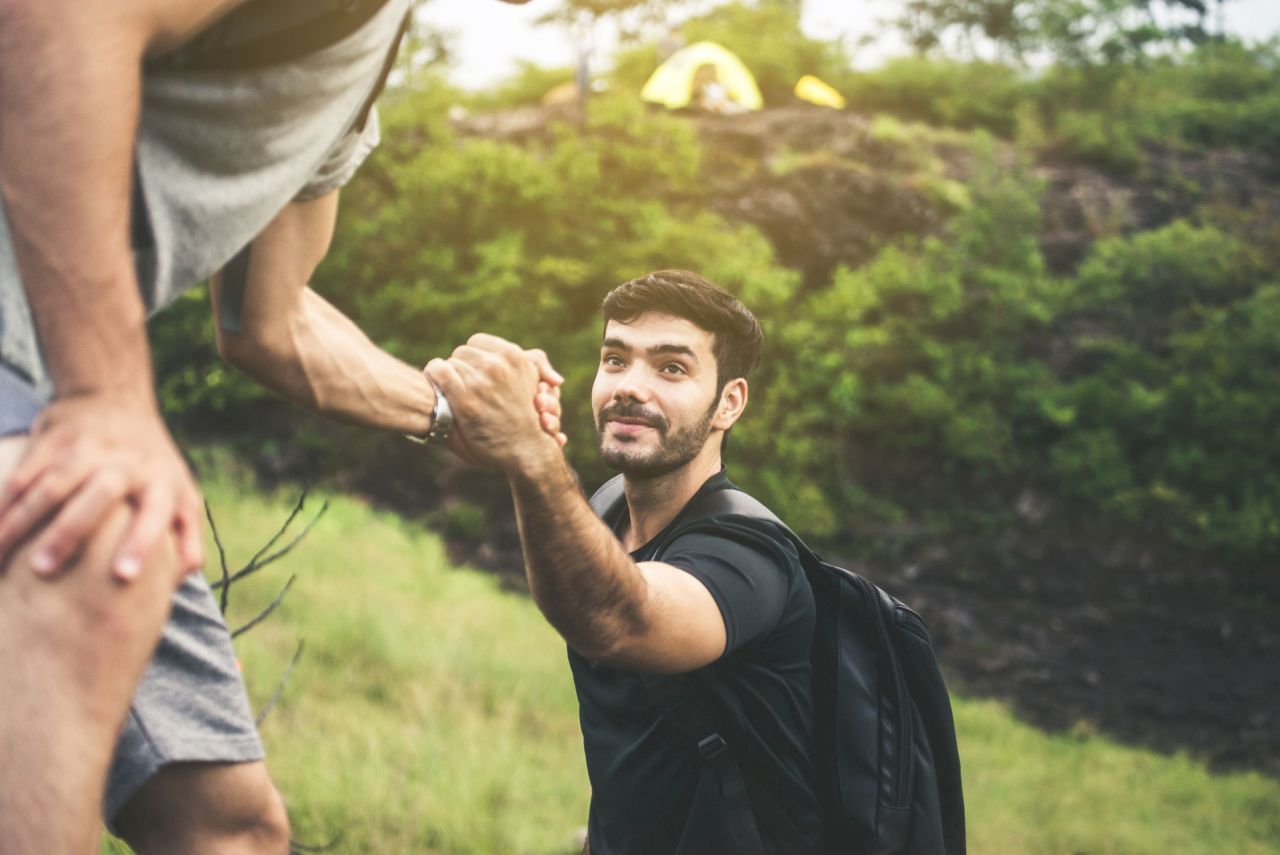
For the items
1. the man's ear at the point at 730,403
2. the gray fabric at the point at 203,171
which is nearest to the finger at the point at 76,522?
the gray fabric at the point at 203,171

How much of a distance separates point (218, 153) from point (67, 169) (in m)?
0.23

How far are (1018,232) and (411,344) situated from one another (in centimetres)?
867

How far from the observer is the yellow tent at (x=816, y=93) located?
2097cm

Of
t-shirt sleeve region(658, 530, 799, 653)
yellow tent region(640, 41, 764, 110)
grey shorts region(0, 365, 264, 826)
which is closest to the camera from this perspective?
grey shorts region(0, 365, 264, 826)

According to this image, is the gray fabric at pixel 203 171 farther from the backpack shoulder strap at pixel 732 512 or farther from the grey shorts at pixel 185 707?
the backpack shoulder strap at pixel 732 512

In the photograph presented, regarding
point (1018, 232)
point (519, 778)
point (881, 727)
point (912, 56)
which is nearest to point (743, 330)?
point (881, 727)

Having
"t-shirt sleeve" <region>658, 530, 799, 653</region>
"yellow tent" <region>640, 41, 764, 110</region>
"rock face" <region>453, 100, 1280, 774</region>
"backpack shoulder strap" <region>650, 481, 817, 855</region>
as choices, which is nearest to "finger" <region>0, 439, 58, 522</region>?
"t-shirt sleeve" <region>658, 530, 799, 653</region>

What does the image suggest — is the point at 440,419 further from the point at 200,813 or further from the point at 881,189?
the point at 881,189

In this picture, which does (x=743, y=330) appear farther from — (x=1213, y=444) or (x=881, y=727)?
(x=1213, y=444)

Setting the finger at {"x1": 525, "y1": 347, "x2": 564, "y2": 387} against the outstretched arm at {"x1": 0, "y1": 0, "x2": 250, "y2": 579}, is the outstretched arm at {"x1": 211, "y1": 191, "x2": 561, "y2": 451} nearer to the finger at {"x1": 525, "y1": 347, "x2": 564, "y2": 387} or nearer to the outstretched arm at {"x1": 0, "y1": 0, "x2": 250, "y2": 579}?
the finger at {"x1": 525, "y1": 347, "x2": 564, "y2": 387}

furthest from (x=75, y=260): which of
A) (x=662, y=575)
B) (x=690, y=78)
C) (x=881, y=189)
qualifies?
(x=690, y=78)

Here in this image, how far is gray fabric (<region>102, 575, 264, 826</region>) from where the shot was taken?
55.2 inches

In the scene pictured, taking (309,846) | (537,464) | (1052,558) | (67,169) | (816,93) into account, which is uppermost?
(67,169)

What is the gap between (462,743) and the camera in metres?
6.53
